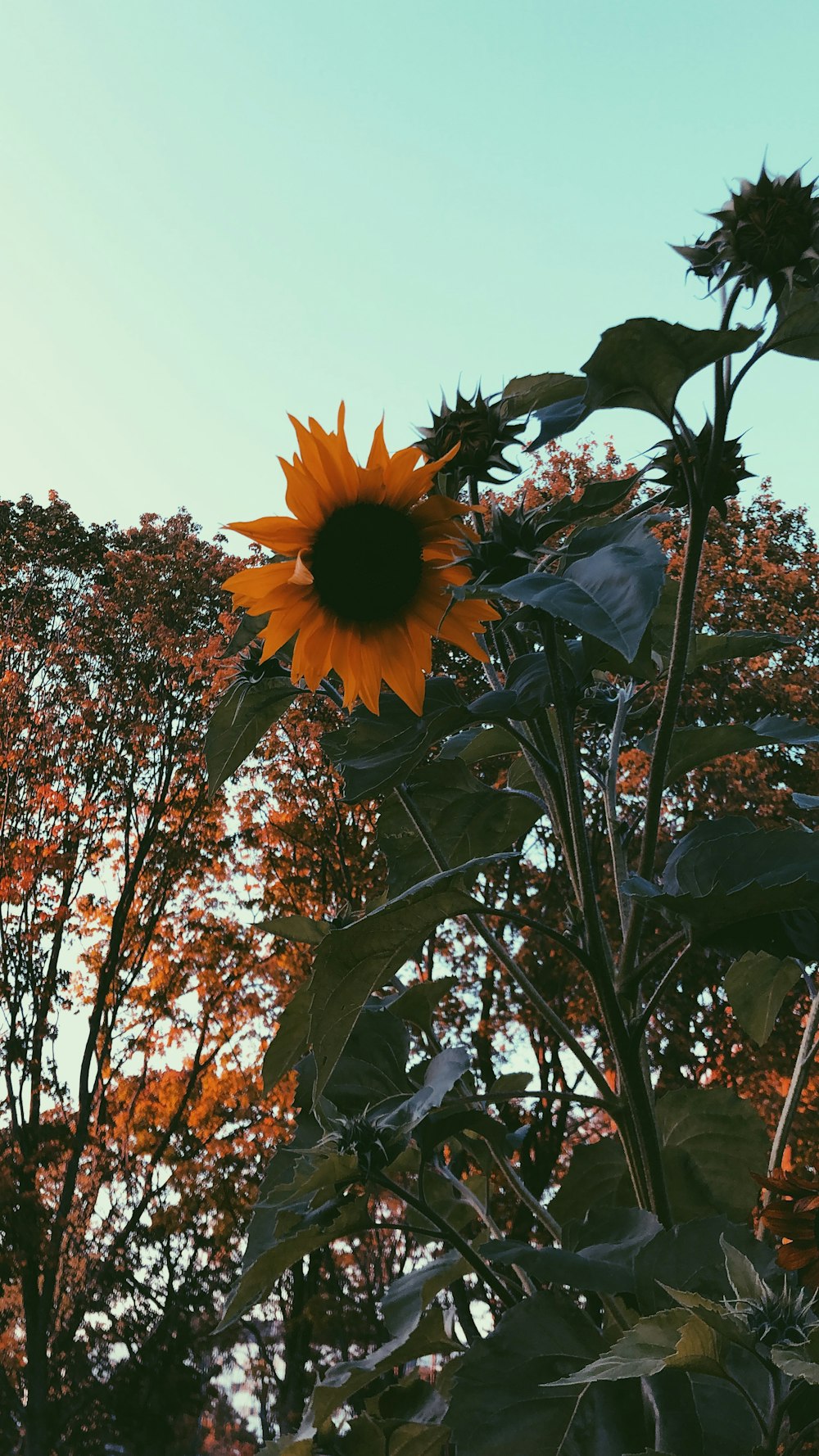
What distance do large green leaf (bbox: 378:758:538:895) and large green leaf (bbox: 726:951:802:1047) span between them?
11.3 inches

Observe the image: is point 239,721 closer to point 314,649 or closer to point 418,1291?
point 314,649

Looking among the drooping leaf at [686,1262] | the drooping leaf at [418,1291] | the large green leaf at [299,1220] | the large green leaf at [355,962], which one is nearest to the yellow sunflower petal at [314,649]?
the large green leaf at [355,962]

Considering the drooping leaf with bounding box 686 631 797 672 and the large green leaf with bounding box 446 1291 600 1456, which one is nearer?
the large green leaf with bounding box 446 1291 600 1456

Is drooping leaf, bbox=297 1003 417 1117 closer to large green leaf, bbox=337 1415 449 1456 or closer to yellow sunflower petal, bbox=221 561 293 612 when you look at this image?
large green leaf, bbox=337 1415 449 1456

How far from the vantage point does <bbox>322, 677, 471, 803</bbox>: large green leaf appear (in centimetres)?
97

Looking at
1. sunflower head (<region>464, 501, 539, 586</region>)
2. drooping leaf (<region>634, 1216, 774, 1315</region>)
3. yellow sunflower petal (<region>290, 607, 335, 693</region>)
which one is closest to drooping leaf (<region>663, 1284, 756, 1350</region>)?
→ drooping leaf (<region>634, 1216, 774, 1315</region>)

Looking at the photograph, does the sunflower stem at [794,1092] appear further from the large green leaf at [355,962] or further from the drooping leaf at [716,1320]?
the large green leaf at [355,962]

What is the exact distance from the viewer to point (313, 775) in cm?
1000

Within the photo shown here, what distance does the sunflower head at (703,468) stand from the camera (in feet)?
2.87

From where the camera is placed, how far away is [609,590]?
2.28 ft

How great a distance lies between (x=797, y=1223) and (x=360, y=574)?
0.69 metres

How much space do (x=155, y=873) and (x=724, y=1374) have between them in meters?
10.0

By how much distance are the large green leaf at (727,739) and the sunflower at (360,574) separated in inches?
9.3

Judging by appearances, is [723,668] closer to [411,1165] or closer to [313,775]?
[313,775]
